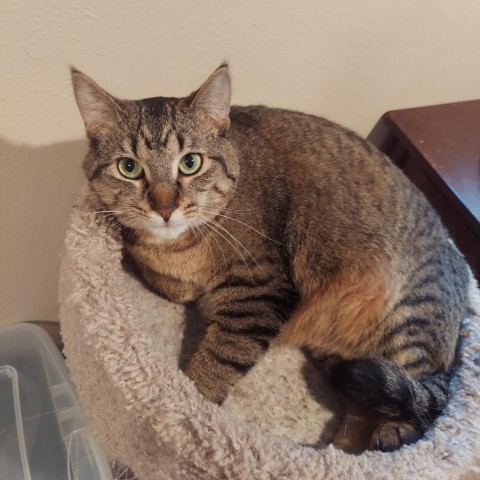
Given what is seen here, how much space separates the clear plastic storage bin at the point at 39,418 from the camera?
1.05 metres

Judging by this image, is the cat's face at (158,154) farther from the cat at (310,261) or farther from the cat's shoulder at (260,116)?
the cat's shoulder at (260,116)

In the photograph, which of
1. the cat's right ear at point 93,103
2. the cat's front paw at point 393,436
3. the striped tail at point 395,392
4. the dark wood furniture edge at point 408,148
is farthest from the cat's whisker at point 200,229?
the dark wood furniture edge at point 408,148

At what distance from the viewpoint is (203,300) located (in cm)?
107

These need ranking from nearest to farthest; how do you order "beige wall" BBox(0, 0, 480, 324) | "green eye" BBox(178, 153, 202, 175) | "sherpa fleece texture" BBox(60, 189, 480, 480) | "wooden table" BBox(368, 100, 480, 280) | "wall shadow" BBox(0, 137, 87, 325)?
"sherpa fleece texture" BBox(60, 189, 480, 480)
"green eye" BBox(178, 153, 202, 175)
"beige wall" BBox(0, 0, 480, 324)
"wall shadow" BBox(0, 137, 87, 325)
"wooden table" BBox(368, 100, 480, 280)

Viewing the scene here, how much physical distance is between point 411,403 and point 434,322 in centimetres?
18

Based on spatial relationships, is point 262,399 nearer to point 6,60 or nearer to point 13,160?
point 13,160

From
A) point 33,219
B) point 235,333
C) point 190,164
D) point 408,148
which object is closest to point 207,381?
point 235,333

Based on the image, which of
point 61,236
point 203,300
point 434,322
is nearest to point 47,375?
point 61,236

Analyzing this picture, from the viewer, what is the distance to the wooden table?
126 cm

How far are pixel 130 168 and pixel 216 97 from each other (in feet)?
0.65

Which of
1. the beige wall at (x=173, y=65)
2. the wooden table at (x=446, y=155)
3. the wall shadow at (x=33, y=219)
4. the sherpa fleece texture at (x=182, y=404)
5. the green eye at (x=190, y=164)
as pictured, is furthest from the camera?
the wooden table at (x=446, y=155)

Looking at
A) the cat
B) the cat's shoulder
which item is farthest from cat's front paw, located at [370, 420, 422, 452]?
the cat's shoulder

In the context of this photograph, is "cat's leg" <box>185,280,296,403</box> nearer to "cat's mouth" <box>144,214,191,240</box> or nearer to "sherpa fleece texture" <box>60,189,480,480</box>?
"sherpa fleece texture" <box>60,189,480,480</box>

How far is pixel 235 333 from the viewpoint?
970 millimetres
